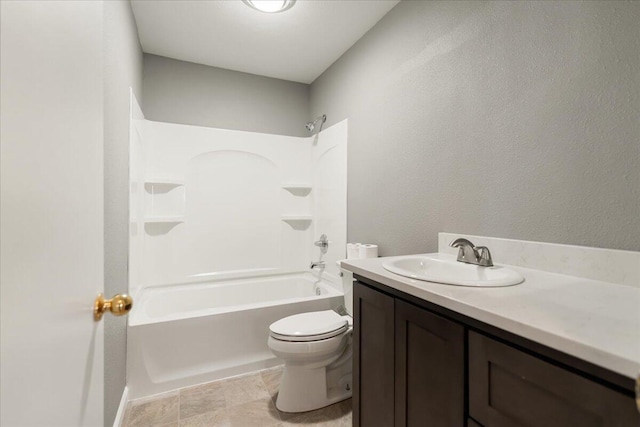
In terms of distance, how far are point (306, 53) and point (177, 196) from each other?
5.80 feet

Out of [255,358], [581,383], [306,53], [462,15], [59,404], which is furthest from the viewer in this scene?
[306,53]

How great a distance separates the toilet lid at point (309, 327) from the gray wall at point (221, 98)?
79.0 inches

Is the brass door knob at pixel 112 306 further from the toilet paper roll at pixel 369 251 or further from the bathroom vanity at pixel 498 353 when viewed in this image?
the toilet paper roll at pixel 369 251

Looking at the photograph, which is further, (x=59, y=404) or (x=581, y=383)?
(x=581, y=383)

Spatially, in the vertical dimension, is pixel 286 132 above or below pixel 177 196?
A: above

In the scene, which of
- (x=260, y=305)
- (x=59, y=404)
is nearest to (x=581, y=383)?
(x=59, y=404)

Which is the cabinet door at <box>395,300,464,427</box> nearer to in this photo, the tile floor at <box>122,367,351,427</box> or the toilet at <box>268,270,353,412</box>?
the toilet at <box>268,270,353,412</box>

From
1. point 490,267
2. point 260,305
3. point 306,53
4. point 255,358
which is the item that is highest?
point 306,53

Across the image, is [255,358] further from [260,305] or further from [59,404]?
[59,404]

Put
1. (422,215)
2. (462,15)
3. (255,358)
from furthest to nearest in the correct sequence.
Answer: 1. (255,358)
2. (422,215)
3. (462,15)

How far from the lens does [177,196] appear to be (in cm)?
278

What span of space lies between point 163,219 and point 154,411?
1480 mm

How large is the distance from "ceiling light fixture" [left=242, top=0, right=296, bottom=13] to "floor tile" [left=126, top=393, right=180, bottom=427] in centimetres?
265

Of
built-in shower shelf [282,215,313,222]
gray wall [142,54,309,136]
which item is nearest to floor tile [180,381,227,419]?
built-in shower shelf [282,215,313,222]
